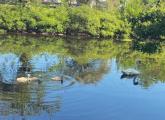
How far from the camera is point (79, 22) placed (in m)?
A: 62.2

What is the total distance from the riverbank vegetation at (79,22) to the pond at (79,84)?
11.6 m

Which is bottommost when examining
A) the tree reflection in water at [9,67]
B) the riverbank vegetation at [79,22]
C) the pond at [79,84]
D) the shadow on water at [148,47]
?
the shadow on water at [148,47]

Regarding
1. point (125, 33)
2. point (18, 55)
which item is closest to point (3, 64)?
point (18, 55)

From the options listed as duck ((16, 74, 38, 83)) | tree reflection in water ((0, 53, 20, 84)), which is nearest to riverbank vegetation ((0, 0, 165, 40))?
tree reflection in water ((0, 53, 20, 84))

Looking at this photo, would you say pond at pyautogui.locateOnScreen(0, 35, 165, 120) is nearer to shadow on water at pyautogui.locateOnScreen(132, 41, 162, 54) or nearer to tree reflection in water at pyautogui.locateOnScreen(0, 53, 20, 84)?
tree reflection in water at pyautogui.locateOnScreen(0, 53, 20, 84)

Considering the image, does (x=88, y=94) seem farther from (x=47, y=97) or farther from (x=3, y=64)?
(x=3, y=64)

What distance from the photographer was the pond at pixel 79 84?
2372 centimetres

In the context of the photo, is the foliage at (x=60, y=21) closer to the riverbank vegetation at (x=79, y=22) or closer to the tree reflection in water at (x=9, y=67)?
the riverbank vegetation at (x=79, y=22)

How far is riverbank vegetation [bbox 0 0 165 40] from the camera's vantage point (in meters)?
60.8

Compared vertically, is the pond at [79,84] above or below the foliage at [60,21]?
below

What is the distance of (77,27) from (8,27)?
9.53m

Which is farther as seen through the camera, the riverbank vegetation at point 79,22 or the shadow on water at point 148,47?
the riverbank vegetation at point 79,22

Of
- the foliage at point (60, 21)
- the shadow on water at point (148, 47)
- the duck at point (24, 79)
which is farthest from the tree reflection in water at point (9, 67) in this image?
the foliage at point (60, 21)

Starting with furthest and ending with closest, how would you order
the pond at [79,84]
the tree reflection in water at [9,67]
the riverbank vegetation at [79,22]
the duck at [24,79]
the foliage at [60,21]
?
1. the riverbank vegetation at [79,22]
2. the foliage at [60,21]
3. the tree reflection in water at [9,67]
4. the duck at [24,79]
5. the pond at [79,84]
